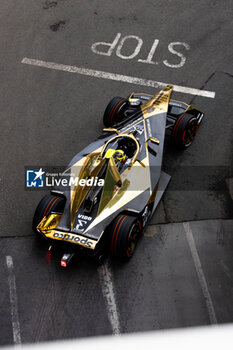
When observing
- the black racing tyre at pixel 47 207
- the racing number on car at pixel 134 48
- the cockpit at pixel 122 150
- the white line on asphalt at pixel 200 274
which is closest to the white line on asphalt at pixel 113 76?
the racing number on car at pixel 134 48

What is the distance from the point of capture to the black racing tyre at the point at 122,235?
828 cm

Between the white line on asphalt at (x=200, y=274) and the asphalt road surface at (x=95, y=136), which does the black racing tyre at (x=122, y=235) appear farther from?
the white line on asphalt at (x=200, y=274)

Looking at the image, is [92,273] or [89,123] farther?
[89,123]

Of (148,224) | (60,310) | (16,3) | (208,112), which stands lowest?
(60,310)

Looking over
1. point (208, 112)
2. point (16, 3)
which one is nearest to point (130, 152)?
Answer: point (208, 112)

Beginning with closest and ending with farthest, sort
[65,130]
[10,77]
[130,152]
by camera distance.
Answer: [130,152]
[65,130]
[10,77]

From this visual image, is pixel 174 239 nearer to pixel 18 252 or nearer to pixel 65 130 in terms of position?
pixel 18 252

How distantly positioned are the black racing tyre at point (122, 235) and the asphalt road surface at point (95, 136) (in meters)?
0.51

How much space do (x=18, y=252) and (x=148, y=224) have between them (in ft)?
8.18

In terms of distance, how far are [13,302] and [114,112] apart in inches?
184

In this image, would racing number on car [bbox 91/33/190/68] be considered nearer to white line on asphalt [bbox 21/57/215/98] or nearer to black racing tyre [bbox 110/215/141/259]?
white line on asphalt [bbox 21/57/215/98]

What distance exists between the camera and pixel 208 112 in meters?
11.8

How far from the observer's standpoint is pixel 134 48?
13.5 metres

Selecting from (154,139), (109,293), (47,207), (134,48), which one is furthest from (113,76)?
(109,293)
